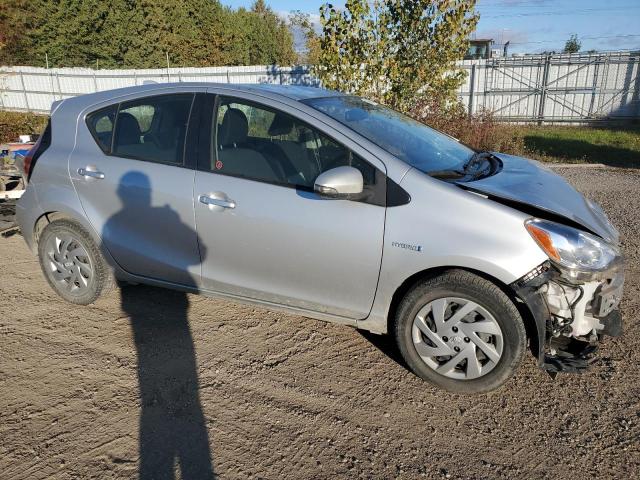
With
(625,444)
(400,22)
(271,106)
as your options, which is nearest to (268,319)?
(271,106)

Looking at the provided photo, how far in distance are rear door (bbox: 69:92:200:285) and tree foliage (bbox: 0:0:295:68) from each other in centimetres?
2927

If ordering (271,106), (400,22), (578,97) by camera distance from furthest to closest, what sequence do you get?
(578,97) < (400,22) < (271,106)

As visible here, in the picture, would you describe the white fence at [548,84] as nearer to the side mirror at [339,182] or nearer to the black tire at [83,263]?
the black tire at [83,263]

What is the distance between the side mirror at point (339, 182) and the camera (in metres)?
2.83

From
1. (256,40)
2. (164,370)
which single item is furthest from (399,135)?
(256,40)

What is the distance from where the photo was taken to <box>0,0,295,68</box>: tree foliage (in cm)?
3005

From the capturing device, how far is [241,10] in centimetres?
4125

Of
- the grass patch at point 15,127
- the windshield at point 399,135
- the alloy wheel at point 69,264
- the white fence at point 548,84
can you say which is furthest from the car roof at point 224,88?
the white fence at point 548,84

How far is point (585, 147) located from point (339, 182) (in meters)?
11.6

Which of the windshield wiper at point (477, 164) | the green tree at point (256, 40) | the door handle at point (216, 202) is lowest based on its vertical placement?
the door handle at point (216, 202)

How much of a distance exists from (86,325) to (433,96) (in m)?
8.27

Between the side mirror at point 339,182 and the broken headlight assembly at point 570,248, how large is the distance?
948 mm

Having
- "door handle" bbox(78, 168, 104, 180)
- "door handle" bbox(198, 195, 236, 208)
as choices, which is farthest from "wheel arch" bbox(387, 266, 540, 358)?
"door handle" bbox(78, 168, 104, 180)

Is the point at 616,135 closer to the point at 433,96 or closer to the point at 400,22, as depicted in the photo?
the point at 433,96
